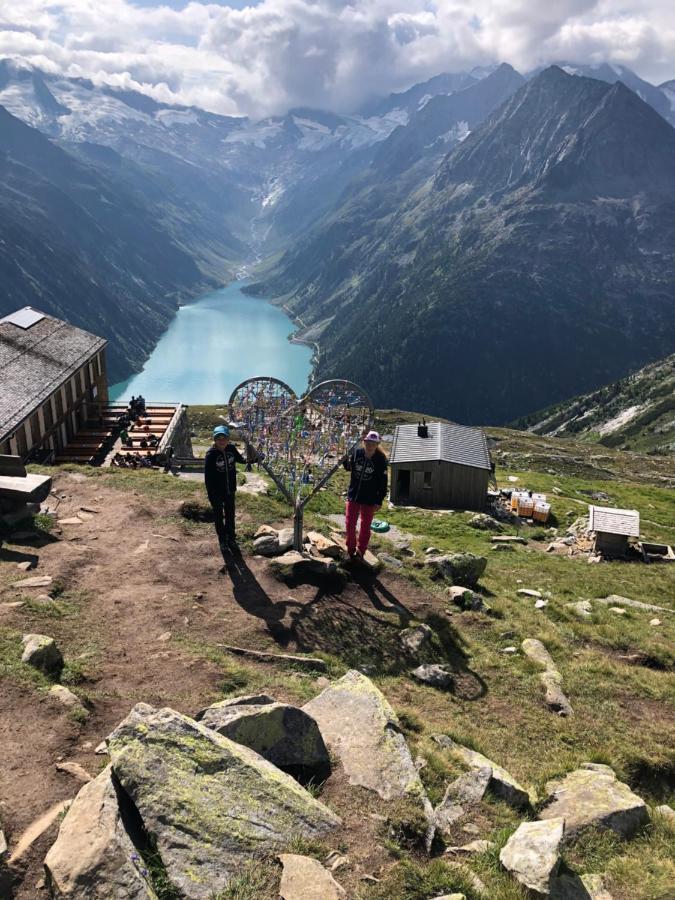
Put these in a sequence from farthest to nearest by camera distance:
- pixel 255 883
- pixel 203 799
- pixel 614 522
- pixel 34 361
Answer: pixel 34 361
pixel 614 522
pixel 203 799
pixel 255 883

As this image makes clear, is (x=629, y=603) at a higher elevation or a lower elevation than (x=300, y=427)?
lower

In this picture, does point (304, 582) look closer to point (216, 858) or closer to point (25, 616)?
point (25, 616)

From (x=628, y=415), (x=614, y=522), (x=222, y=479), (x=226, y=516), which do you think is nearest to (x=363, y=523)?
(x=226, y=516)

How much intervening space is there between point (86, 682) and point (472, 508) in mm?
42251

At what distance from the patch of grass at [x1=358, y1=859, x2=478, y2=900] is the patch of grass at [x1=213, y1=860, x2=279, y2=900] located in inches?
39.5

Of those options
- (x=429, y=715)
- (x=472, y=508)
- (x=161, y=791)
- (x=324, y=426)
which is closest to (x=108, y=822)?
(x=161, y=791)

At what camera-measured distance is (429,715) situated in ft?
37.8

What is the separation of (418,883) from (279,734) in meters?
2.73

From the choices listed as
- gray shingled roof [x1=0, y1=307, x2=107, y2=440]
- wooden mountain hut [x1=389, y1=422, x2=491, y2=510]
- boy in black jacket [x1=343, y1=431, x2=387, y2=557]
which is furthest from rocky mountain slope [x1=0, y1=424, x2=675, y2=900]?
wooden mountain hut [x1=389, y1=422, x2=491, y2=510]

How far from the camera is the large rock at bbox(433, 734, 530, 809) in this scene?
8.85 metres

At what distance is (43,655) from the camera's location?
33.6 feet

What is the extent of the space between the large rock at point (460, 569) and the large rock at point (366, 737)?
368 inches

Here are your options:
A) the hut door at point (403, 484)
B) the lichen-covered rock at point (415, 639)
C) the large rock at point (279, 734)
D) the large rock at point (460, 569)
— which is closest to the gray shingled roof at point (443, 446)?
the hut door at point (403, 484)

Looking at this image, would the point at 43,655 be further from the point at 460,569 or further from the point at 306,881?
the point at 460,569
